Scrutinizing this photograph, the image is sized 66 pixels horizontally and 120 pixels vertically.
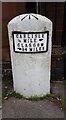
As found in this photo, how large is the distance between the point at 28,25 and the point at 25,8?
925 mm

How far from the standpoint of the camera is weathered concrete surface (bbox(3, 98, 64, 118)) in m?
4.04

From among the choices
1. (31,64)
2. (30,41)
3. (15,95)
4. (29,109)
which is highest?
(30,41)

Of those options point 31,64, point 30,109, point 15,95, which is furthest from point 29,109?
point 31,64

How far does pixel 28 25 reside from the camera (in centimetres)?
405

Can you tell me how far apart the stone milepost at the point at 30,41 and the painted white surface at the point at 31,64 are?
0.07m

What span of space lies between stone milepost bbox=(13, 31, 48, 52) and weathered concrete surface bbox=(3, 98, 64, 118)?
0.91m

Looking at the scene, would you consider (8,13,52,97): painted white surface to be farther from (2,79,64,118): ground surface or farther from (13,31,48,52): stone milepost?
(2,79,64,118): ground surface

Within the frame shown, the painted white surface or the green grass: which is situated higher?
the painted white surface

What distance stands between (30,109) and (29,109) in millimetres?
17

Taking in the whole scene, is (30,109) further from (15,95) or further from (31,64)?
(31,64)

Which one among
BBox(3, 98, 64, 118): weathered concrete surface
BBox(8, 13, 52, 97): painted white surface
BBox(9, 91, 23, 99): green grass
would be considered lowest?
BBox(3, 98, 64, 118): weathered concrete surface

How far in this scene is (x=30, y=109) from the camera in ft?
13.7

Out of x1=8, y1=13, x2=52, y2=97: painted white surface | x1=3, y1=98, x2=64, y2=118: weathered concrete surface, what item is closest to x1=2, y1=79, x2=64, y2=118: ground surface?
x1=3, y1=98, x2=64, y2=118: weathered concrete surface

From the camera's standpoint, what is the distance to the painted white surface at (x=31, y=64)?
409cm
